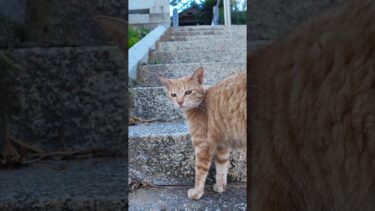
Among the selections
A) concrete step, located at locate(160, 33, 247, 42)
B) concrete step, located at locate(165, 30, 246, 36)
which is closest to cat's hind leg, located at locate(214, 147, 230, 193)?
concrete step, located at locate(160, 33, 247, 42)

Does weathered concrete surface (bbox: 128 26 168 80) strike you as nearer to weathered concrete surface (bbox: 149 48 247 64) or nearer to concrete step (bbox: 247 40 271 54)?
weathered concrete surface (bbox: 149 48 247 64)

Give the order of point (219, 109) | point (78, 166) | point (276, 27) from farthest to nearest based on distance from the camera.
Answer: point (219, 109) → point (78, 166) → point (276, 27)

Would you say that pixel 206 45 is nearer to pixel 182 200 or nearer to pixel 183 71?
pixel 183 71

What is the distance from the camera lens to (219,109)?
1.12 m

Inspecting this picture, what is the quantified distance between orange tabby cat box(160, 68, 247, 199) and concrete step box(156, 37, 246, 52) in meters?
1.33

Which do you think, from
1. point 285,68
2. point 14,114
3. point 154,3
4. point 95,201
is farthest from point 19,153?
point 154,3

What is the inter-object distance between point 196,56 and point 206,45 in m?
0.28

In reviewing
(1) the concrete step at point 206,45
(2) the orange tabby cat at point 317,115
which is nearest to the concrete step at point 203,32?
(1) the concrete step at point 206,45

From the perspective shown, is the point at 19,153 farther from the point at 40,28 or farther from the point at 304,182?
the point at 304,182

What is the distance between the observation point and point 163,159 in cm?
120

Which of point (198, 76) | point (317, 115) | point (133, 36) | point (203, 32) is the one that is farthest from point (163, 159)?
point (203, 32)

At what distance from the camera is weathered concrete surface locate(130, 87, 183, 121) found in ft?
4.95

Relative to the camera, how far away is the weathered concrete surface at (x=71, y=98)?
0.68 metres

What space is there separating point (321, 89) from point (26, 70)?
0.50 metres
